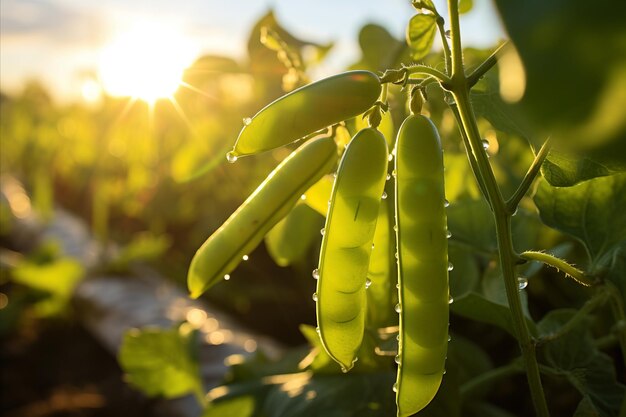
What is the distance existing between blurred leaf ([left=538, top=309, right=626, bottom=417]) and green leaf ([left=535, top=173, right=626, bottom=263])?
0.44 feet

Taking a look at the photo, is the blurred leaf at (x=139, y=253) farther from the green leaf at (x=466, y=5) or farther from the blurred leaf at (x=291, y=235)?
the green leaf at (x=466, y=5)

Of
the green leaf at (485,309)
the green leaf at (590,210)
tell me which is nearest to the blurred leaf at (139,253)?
the green leaf at (485,309)

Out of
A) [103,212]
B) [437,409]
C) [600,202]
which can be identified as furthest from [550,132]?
[103,212]

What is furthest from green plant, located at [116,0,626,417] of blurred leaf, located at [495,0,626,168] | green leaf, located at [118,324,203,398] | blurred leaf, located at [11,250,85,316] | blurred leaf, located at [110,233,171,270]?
blurred leaf, located at [110,233,171,270]

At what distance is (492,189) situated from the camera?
1.85ft

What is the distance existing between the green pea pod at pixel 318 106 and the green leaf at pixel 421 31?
17 cm

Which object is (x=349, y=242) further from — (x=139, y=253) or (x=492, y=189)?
(x=139, y=253)

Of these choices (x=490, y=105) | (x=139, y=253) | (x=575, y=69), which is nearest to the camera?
(x=575, y=69)

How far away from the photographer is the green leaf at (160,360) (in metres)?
1.30

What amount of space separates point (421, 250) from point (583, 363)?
0.38m

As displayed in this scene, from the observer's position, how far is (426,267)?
56 cm

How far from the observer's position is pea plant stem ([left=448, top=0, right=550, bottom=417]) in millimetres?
554

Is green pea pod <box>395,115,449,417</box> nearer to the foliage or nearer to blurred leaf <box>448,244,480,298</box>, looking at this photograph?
the foliage

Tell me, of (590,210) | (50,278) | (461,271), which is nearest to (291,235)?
(461,271)
